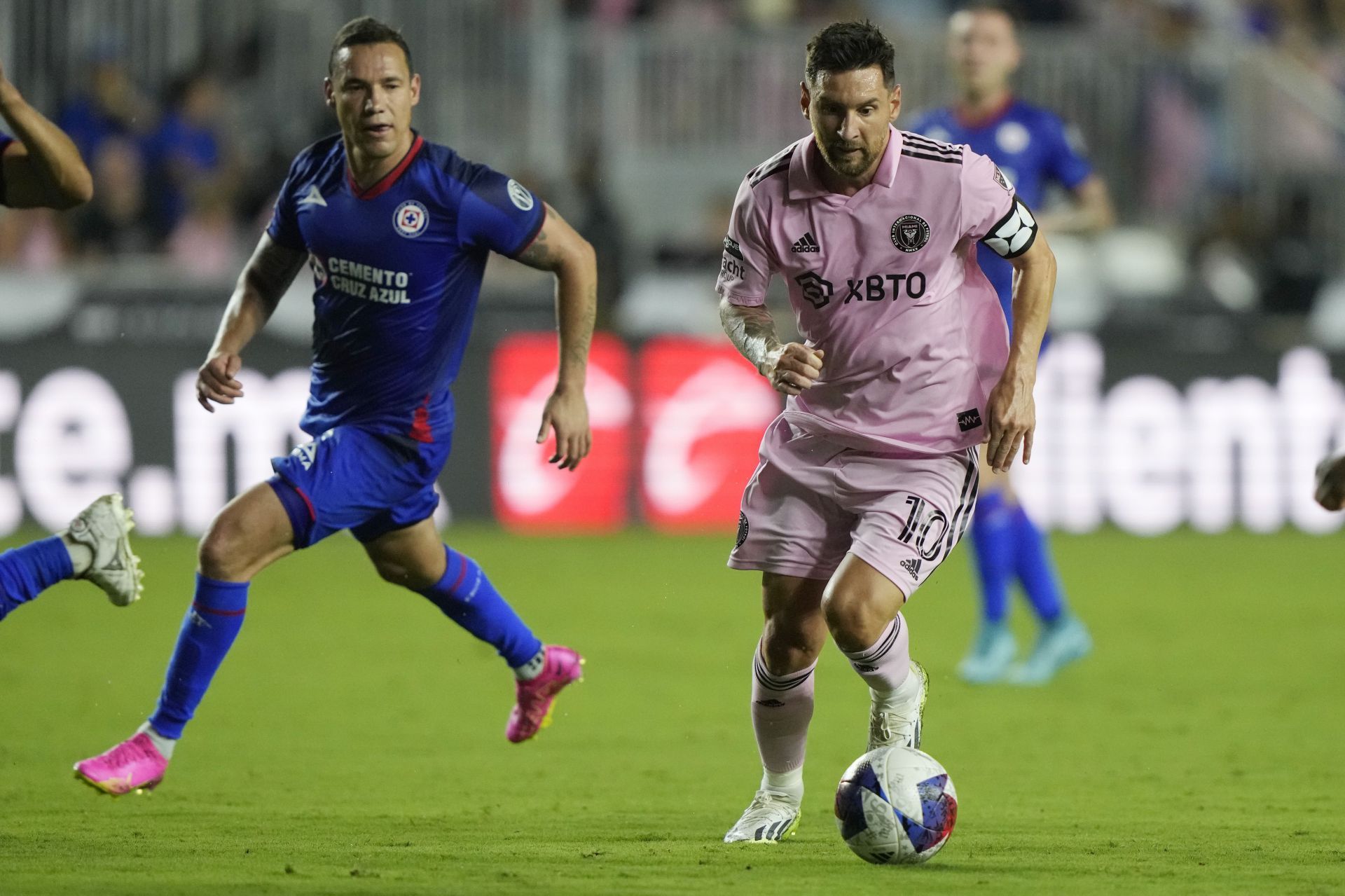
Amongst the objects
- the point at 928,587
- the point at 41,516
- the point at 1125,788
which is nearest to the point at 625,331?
the point at 928,587

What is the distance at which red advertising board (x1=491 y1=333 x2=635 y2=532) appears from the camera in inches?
540

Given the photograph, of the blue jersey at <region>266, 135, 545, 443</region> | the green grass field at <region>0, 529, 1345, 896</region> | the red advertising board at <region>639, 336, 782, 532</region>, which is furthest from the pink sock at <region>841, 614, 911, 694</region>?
the red advertising board at <region>639, 336, 782, 532</region>

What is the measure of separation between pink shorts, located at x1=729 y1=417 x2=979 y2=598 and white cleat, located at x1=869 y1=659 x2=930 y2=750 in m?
0.31

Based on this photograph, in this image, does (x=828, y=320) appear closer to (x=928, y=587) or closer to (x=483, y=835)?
(x=483, y=835)

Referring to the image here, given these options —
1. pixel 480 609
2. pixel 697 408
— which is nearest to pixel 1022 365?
pixel 480 609

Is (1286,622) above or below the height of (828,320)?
below

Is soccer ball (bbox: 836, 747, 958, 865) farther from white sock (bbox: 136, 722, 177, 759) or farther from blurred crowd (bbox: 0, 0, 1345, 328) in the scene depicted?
blurred crowd (bbox: 0, 0, 1345, 328)

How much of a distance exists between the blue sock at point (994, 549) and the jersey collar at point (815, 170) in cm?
352

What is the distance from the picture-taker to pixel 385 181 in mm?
6043

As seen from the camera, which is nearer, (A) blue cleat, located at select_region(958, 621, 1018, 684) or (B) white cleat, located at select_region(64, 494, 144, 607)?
(B) white cleat, located at select_region(64, 494, 144, 607)

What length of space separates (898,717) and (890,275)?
47.8 inches

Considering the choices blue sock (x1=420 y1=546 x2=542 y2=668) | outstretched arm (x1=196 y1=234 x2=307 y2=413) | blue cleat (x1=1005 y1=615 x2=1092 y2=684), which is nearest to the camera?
outstretched arm (x1=196 y1=234 x2=307 y2=413)

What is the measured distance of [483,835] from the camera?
5.44 m

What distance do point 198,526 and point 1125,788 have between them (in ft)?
28.1
